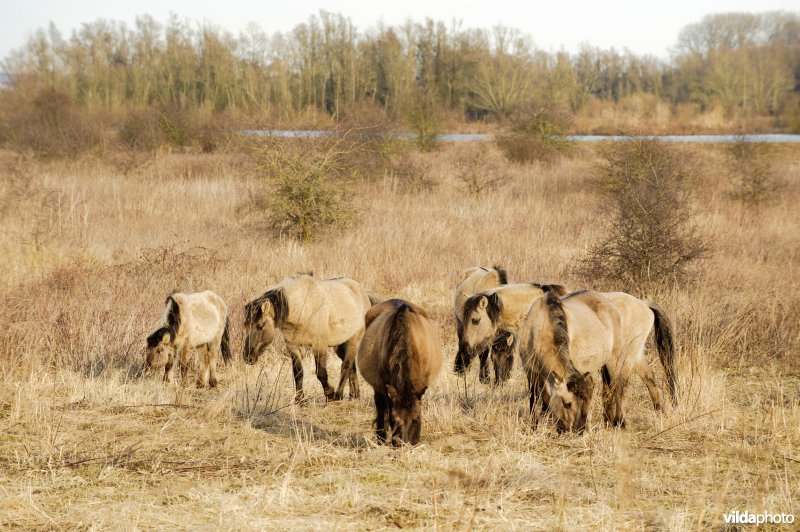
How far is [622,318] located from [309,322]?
9.98 ft

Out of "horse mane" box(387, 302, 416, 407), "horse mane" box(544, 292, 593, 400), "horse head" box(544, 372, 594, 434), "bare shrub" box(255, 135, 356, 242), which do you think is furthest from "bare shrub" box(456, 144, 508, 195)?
"horse mane" box(387, 302, 416, 407)

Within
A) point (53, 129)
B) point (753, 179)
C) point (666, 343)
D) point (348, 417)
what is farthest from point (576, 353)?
point (53, 129)

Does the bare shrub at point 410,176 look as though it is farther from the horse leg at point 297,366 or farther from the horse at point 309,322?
the horse leg at point 297,366

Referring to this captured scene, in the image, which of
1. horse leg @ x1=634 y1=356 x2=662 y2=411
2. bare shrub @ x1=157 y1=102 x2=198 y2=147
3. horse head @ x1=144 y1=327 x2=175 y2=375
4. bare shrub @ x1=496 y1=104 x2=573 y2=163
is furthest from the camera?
bare shrub @ x1=157 y1=102 x2=198 y2=147

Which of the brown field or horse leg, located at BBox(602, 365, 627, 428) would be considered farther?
horse leg, located at BBox(602, 365, 627, 428)

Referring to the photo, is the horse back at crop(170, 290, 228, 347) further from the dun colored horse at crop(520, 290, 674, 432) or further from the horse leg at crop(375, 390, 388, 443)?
the dun colored horse at crop(520, 290, 674, 432)

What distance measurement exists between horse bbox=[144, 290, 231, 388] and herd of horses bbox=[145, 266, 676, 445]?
12mm

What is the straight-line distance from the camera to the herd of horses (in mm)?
5988

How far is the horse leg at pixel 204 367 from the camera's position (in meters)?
8.68

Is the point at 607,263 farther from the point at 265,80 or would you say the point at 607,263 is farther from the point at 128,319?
the point at 265,80

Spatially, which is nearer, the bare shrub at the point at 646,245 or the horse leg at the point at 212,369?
the horse leg at the point at 212,369

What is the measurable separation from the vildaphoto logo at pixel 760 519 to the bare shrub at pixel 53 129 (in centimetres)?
3113

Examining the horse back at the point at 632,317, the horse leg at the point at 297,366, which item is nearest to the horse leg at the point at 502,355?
the horse back at the point at 632,317

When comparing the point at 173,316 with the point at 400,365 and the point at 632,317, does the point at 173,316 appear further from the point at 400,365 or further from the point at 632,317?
the point at 632,317
